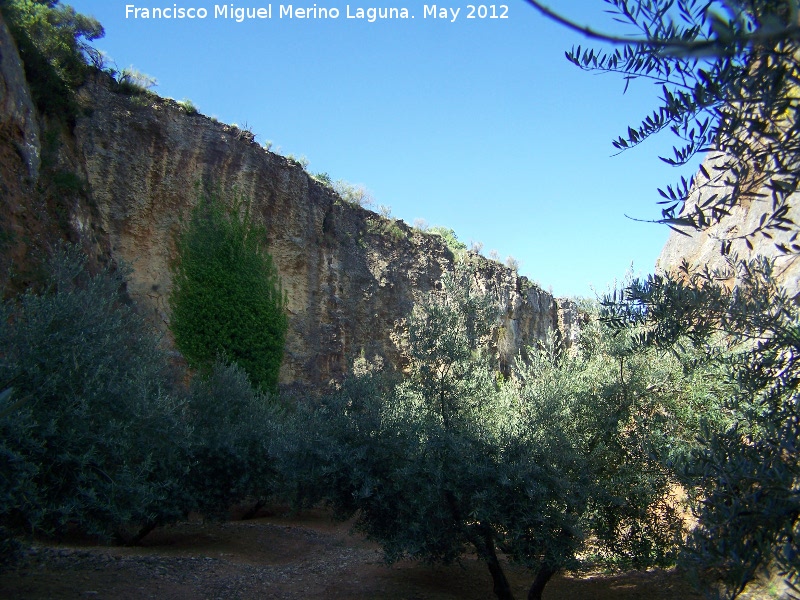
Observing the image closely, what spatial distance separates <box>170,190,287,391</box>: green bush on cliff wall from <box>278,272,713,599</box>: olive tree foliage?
9119 millimetres

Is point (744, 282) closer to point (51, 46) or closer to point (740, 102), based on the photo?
point (740, 102)

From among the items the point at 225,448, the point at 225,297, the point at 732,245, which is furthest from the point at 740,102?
the point at 225,297

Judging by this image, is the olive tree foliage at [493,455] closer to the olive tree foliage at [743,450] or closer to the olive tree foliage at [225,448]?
the olive tree foliage at [225,448]

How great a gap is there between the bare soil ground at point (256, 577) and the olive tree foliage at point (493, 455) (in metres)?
0.92

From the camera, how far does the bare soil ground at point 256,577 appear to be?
8.38 metres


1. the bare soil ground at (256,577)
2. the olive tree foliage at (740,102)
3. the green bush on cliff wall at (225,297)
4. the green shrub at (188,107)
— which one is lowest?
the bare soil ground at (256,577)

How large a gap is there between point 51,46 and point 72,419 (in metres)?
13.7

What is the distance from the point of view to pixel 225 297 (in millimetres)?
18891

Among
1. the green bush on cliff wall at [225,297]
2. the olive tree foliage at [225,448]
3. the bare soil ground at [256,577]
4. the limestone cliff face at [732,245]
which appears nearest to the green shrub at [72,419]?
the bare soil ground at [256,577]

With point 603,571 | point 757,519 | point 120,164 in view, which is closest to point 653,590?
point 603,571

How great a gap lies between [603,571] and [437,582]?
3491 millimetres

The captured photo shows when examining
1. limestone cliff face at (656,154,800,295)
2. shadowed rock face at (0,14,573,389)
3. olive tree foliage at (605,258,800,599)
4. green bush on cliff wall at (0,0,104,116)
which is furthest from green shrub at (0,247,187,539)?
green bush on cliff wall at (0,0,104,116)

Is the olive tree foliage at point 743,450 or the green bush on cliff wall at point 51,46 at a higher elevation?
the green bush on cliff wall at point 51,46

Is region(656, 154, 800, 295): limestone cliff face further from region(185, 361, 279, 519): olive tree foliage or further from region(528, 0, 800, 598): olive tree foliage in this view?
region(185, 361, 279, 519): olive tree foliage
